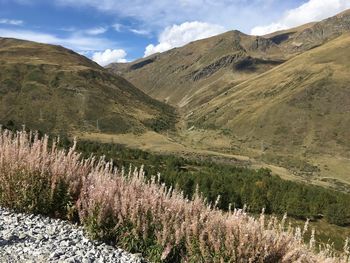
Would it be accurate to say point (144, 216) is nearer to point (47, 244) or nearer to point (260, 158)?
point (47, 244)

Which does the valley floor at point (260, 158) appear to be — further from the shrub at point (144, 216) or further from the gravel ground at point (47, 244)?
the gravel ground at point (47, 244)

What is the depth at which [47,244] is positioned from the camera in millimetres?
7816

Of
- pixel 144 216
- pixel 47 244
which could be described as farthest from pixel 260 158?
pixel 47 244

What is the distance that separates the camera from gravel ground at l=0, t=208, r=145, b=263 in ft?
23.8

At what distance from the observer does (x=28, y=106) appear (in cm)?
19588

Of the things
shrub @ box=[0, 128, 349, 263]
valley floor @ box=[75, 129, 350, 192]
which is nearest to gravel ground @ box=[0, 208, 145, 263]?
shrub @ box=[0, 128, 349, 263]

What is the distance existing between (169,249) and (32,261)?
2317 millimetres

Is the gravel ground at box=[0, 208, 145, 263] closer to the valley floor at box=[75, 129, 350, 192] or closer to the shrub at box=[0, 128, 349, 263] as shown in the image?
the shrub at box=[0, 128, 349, 263]

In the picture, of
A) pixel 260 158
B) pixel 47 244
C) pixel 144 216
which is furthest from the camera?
pixel 260 158

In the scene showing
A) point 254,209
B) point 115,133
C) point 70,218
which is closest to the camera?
point 70,218

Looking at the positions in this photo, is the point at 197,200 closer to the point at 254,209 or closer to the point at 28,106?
the point at 254,209

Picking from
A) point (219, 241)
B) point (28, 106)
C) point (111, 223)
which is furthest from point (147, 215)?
point (28, 106)

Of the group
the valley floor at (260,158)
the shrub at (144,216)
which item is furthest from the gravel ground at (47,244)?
the valley floor at (260,158)

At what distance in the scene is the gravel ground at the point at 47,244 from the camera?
7262mm
